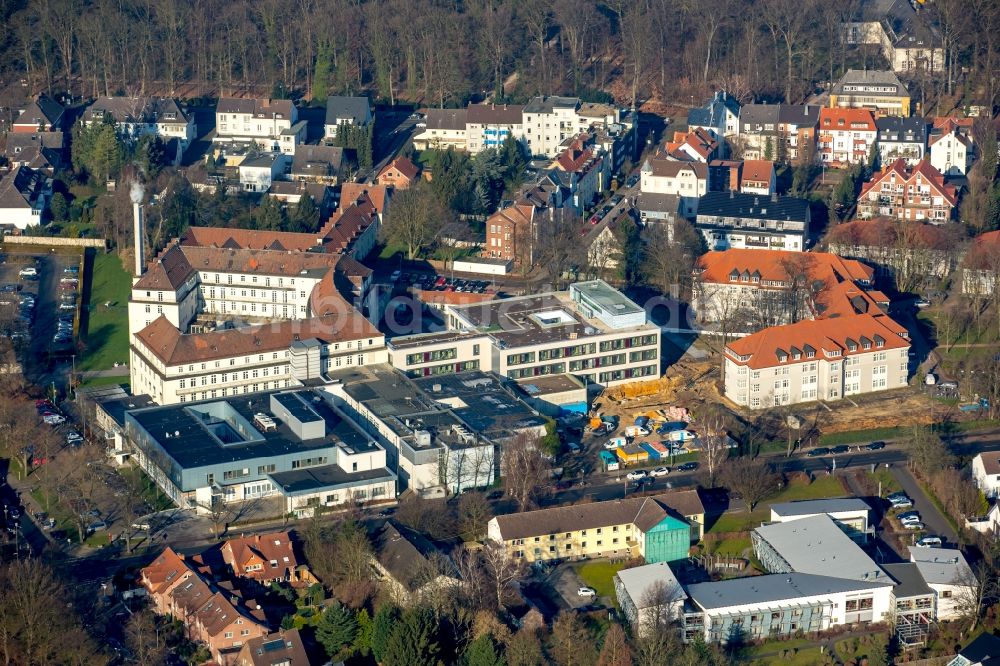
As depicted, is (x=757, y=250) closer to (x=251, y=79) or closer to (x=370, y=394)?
(x=370, y=394)

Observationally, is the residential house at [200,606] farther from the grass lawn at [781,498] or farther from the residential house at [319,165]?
the residential house at [319,165]

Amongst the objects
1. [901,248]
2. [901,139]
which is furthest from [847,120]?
[901,248]

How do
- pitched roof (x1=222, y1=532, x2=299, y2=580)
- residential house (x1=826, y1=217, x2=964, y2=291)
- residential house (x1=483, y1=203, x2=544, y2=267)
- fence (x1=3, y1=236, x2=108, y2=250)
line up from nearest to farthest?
pitched roof (x1=222, y1=532, x2=299, y2=580)
residential house (x1=826, y1=217, x2=964, y2=291)
residential house (x1=483, y1=203, x2=544, y2=267)
fence (x1=3, y1=236, x2=108, y2=250)

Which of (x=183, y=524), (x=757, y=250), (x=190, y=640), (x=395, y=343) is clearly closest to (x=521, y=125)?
(x=757, y=250)

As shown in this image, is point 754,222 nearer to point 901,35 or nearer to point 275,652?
point 901,35

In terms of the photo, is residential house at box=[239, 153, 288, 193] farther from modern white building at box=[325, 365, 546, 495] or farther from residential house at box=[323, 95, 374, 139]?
modern white building at box=[325, 365, 546, 495]

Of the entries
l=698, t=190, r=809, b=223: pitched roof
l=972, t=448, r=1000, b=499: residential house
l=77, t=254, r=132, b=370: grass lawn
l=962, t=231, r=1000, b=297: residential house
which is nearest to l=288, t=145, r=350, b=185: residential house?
l=77, t=254, r=132, b=370: grass lawn
